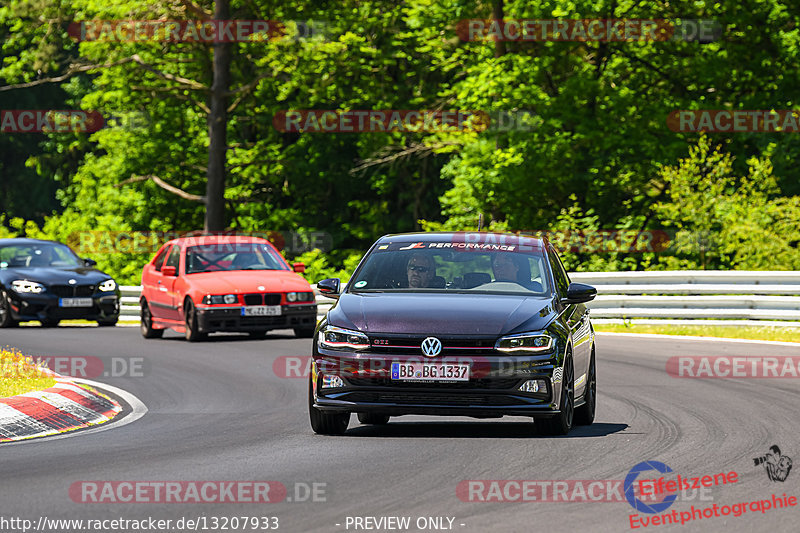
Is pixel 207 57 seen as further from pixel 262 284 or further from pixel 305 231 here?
pixel 262 284

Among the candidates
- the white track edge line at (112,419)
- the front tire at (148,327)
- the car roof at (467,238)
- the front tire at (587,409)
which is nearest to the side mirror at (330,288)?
the car roof at (467,238)

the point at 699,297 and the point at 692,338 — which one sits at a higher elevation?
the point at 699,297

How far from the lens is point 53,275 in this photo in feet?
83.3

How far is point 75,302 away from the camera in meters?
25.3

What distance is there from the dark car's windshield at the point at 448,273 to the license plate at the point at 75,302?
1460 cm

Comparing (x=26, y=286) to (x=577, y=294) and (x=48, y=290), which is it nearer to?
(x=48, y=290)

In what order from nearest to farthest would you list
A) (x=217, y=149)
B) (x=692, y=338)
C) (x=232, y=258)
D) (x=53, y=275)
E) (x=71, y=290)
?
(x=692, y=338)
(x=232, y=258)
(x=71, y=290)
(x=53, y=275)
(x=217, y=149)

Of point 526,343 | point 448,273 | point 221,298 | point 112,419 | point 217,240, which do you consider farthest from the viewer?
point 217,240

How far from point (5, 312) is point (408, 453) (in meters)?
A: 17.1

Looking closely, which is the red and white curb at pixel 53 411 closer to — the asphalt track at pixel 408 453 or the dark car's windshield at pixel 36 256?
the asphalt track at pixel 408 453

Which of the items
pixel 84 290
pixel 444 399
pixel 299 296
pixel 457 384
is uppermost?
pixel 457 384

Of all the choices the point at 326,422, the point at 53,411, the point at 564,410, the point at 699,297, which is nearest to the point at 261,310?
the point at 699,297

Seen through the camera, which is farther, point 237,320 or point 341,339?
point 237,320

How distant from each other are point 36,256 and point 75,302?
5.99 feet
